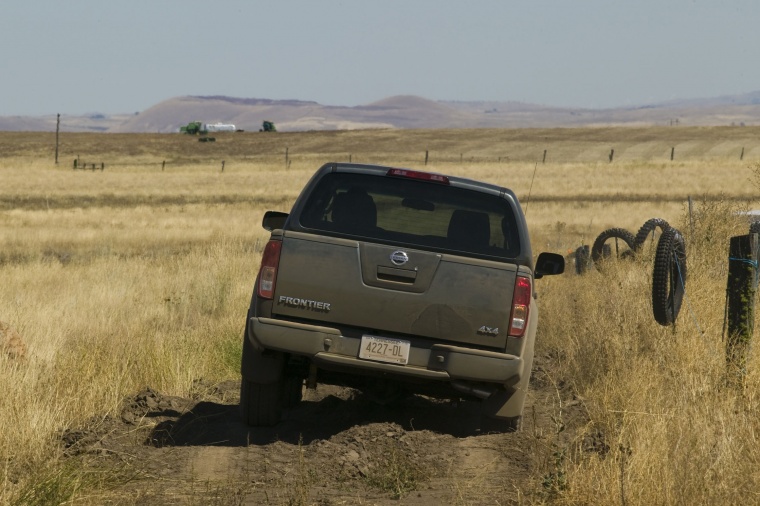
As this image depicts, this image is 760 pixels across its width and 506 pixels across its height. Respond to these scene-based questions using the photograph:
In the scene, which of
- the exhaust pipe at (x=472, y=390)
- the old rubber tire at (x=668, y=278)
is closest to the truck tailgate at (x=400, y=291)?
the exhaust pipe at (x=472, y=390)

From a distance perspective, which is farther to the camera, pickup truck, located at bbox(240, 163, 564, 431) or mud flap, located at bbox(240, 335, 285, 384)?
mud flap, located at bbox(240, 335, 285, 384)

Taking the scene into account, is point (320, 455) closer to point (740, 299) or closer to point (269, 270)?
point (269, 270)

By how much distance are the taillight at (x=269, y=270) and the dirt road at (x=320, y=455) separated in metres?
0.93

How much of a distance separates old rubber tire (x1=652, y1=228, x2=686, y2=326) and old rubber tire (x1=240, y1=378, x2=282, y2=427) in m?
3.44

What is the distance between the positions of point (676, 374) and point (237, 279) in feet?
28.8

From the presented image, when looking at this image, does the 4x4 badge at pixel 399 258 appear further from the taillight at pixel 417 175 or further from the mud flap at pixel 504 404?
the mud flap at pixel 504 404

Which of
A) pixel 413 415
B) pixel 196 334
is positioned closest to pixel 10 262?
pixel 196 334

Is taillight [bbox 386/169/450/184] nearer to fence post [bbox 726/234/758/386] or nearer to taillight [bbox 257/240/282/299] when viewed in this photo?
taillight [bbox 257/240/282/299]

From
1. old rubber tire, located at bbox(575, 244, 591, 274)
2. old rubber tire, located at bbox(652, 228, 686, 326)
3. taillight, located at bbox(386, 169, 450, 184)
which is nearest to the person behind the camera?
taillight, located at bbox(386, 169, 450, 184)

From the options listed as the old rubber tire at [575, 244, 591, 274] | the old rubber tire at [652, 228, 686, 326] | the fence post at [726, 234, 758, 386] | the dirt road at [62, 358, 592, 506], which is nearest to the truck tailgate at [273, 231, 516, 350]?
the dirt road at [62, 358, 592, 506]

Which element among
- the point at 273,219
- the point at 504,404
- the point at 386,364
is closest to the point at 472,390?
the point at 504,404

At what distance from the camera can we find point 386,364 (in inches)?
270

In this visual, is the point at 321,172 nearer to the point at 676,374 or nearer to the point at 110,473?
the point at 110,473

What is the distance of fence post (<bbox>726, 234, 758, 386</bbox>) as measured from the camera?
813 cm
